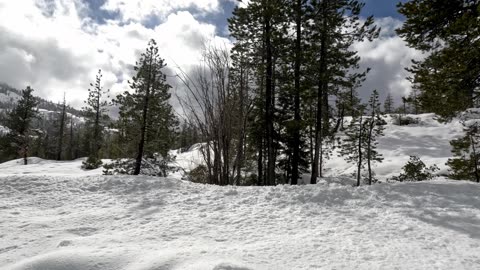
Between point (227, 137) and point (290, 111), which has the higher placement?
point (290, 111)

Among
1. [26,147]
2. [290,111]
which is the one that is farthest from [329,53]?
[26,147]

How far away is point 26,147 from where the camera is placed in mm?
29844

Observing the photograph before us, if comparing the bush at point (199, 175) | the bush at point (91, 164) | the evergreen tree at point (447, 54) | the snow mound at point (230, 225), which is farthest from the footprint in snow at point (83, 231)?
the bush at point (91, 164)

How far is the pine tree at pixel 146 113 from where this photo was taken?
19.5 meters

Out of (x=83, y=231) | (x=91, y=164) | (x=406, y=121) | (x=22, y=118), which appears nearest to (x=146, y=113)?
(x=91, y=164)

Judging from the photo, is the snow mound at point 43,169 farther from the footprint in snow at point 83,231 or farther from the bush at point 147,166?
the footprint in snow at point 83,231

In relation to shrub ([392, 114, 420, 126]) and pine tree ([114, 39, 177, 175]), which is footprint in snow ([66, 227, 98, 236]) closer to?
pine tree ([114, 39, 177, 175])

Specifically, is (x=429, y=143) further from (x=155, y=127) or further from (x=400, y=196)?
(x=400, y=196)

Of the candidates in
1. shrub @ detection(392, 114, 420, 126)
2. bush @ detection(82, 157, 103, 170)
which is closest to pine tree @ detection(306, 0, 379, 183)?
bush @ detection(82, 157, 103, 170)

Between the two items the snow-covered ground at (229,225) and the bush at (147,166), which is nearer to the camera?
the snow-covered ground at (229,225)

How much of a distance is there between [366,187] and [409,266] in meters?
3.23

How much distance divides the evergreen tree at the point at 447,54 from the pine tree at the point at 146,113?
15.3 meters

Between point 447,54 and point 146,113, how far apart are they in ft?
55.9

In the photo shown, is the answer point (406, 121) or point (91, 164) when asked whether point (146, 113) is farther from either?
point (406, 121)
